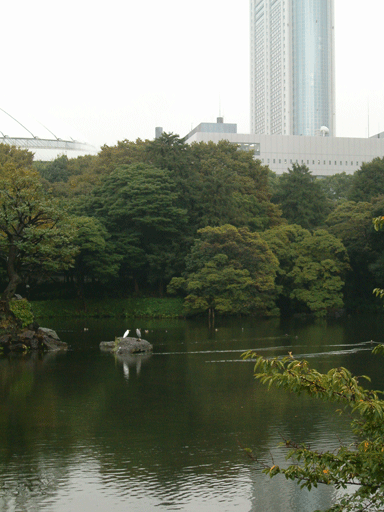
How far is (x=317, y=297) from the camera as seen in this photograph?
38906mm

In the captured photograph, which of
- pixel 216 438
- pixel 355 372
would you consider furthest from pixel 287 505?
pixel 355 372

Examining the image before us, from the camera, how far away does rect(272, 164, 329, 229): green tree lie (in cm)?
4747

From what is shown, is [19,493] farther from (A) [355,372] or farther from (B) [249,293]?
(B) [249,293]

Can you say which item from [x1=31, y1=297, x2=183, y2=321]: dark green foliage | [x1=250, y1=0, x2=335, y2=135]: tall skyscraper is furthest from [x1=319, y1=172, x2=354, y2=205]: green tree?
[x1=250, y1=0, x2=335, y2=135]: tall skyscraper

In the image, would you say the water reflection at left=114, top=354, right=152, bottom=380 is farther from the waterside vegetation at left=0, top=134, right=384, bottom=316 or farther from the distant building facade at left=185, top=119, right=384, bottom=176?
the distant building facade at left=185, top=119, right=384, bottom=176

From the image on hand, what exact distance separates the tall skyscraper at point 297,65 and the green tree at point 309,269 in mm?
100571

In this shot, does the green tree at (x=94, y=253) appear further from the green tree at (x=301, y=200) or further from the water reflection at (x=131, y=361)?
the water reflection at (x=131, y=361)

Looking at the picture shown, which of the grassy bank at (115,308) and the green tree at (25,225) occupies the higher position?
the green tree at (25,225)

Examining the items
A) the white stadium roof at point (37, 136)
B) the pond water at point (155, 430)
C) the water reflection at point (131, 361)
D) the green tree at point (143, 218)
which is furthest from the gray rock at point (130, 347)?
the white stadium roof at point (37, 136)

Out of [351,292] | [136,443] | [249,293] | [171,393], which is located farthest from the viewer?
[351,292]

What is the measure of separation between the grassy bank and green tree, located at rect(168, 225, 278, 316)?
4.55ft

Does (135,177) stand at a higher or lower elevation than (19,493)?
higher

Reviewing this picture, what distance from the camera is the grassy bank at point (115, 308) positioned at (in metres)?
37.9

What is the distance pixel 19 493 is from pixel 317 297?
1304 inches
